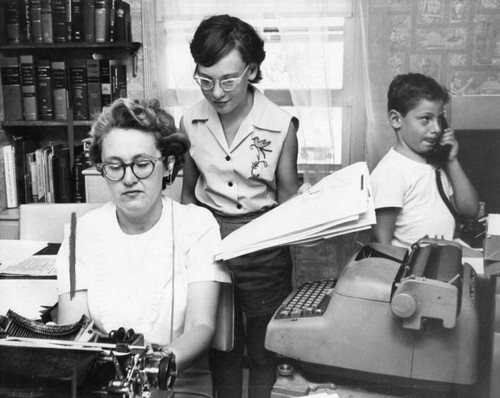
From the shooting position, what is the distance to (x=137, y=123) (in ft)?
3.71

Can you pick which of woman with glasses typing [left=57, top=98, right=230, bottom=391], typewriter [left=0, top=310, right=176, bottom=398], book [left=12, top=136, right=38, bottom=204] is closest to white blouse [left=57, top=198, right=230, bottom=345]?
woman with glasses typing [left=57, top=98, right=230, bottom=391]

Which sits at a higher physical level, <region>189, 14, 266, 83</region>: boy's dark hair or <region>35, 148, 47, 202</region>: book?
<region>189, 14, 266, 83</region>: boy's dark hair

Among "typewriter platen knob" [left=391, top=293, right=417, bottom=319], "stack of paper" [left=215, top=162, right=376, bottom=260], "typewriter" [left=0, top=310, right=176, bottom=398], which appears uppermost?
"stack of paper" [left=215, top=162, right=376, bottom=260]

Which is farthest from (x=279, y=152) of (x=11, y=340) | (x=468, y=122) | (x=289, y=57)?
(x=11, y=340)

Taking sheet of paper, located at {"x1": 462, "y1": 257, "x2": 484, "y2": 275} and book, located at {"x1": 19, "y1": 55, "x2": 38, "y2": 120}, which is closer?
sheet of paper, located at {"x1": 462, "y1": 257, "x2": 484, "y2": 275}

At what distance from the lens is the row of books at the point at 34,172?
1.60 metres

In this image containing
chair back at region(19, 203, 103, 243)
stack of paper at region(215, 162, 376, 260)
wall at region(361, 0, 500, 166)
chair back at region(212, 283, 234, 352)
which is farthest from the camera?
chair back at region(19, 203, 103, 243)

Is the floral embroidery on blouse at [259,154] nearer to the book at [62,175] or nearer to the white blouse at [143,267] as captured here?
the white blouse at [143,267]

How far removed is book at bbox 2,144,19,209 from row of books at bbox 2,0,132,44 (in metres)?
0.33

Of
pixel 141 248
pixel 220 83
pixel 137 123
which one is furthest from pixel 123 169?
pixel 220 83

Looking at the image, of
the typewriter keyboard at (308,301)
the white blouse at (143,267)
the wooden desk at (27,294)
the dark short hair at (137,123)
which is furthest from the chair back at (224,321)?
the wooden desk at (27,294)

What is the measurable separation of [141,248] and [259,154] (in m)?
0.41

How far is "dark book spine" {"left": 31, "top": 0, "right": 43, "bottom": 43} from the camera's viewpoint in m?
1.48

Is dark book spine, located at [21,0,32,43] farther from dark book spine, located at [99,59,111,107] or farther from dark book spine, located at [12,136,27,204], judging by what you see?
dark book spine, located at [12,136,27,204]
